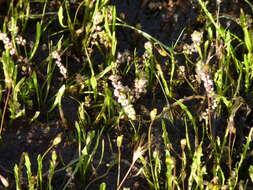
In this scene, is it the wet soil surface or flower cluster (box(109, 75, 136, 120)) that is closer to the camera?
flower cluster (box(109, 75, 136, 120))

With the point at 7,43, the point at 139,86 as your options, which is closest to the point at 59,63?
the point at 7,43

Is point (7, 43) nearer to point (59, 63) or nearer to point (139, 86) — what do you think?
point (59, 63)

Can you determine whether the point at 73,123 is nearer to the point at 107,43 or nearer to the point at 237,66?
the point at 107,43

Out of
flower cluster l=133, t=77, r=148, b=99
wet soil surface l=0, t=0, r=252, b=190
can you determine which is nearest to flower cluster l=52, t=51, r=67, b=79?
wet soil surface l=0, t=0, r=252, b=190

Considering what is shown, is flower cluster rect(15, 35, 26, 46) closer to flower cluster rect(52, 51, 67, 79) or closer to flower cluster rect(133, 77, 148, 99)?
flower cluster rect(52, 51, 67, 79)

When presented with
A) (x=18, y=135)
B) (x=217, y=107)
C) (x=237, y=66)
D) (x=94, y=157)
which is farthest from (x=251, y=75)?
(x=18, y=135)

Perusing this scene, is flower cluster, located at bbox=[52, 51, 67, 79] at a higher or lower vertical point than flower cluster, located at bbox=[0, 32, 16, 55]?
lower

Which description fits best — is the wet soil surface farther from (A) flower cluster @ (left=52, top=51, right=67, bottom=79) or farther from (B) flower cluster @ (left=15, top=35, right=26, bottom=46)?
(B) flower cluster @ (left=15, top=35, right=26, bottom=46)

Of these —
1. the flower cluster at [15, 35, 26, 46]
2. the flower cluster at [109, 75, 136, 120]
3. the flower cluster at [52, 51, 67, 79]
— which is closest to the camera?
the flower cluster at [109, 75, 136, 120]

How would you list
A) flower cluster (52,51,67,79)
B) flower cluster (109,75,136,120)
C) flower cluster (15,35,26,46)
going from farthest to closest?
flower cluster (15,35,26,46) < flower cluster (52,51,67,79) < flower cluster (109,75,136,120)

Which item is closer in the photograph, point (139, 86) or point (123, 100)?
point (123, 100)
